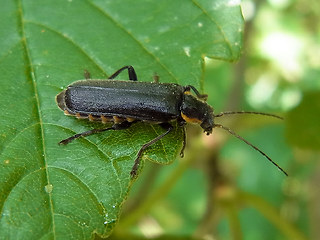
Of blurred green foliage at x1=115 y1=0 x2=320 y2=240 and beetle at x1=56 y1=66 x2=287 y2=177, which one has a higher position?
beetle at x1=56 y1=66 x2=287 y2=177

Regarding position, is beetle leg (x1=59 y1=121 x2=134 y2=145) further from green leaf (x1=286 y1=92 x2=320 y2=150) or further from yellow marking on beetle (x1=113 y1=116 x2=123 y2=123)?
green leaf (x1=286 y1=92 x2=320 y2=150)

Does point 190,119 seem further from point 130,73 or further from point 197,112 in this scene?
point 130,73

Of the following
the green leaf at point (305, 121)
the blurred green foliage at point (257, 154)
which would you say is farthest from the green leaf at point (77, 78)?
the green leaf at point (305, 121)

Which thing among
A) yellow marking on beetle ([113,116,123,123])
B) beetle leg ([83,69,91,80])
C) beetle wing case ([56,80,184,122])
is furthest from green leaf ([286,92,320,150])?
beetle leg ([83,69,91,80])

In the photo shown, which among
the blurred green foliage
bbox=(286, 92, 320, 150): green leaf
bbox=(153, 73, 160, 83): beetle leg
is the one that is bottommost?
the blurred green foliage

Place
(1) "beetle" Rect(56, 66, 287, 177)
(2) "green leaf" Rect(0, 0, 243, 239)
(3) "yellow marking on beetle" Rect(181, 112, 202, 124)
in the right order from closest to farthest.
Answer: (2) "green leaf" Rect(0, 0, 243, 239) < (1) "beetle" Rect(56, 66, 287, 177) < (3) "yellow marking on beetle" Rect(181, 112, 202, 124)

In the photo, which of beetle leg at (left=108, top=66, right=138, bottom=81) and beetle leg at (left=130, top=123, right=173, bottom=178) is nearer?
beetle leg at (left=130, top=123, right=173, bottom=178)

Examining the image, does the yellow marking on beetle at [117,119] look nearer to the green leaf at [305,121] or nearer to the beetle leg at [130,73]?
the beetle leg at [130,73]
